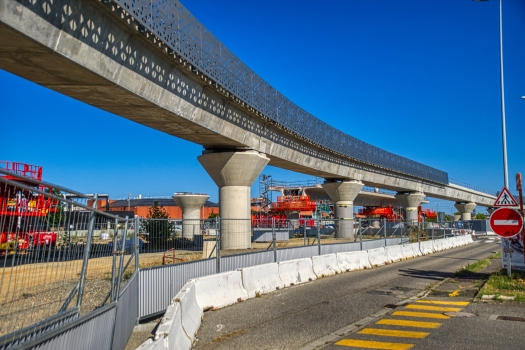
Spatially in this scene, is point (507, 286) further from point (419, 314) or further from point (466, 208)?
point (466, 208)

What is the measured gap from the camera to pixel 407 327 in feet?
24.5

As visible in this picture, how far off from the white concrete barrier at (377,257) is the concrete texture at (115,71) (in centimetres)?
821

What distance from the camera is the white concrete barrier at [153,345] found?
4495 millimetres

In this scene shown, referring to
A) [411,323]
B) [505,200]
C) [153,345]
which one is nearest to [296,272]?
[411,323]

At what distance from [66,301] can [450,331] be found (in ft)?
19.6

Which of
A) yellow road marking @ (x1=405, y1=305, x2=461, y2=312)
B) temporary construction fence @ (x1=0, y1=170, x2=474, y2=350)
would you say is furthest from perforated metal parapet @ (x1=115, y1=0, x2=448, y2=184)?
yellow road marking @ (x1=405, y1=305, x2=461, y2=312)

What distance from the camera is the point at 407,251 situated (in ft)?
70.6

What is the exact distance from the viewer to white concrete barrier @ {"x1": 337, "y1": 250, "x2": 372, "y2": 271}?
51.7ft

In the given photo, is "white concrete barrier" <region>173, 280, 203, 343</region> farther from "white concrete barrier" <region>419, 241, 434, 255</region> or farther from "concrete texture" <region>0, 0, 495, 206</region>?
"white concrete barrier" <region>419, 241, 434, 255</region>

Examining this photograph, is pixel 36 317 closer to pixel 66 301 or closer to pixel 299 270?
pixel 66 301

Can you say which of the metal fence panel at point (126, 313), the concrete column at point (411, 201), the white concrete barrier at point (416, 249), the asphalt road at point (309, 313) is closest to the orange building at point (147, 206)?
the concrete column at point (411, 201)

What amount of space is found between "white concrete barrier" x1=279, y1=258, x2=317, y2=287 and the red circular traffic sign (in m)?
5.57

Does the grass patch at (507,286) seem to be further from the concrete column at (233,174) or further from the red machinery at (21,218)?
the concrete column at (233,174)

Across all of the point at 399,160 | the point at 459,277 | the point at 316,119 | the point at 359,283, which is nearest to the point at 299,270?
the point at 359,283
